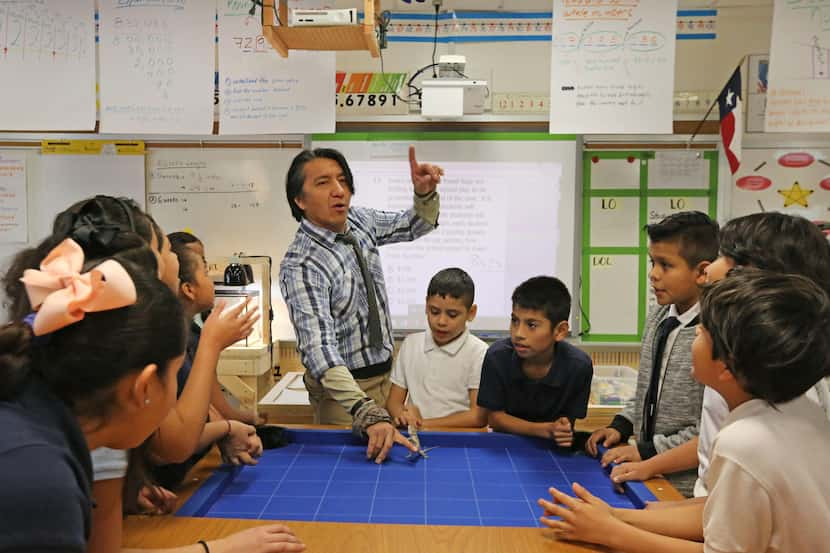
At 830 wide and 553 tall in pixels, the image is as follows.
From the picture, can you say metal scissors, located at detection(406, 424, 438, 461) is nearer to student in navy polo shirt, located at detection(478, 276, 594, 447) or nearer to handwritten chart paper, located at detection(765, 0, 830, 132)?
student in navy polo shirt, located at detection(478, 276, 594, 447)

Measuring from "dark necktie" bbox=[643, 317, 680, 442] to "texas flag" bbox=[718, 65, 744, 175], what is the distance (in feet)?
5.86

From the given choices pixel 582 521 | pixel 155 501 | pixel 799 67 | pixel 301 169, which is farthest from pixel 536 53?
pixel 155 501

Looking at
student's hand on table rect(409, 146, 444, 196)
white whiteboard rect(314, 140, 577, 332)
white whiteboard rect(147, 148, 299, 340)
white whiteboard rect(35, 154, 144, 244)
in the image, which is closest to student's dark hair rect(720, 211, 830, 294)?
student's hand on table rect(409, 146, 444, 196)

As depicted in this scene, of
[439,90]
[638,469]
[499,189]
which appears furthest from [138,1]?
[638,469]

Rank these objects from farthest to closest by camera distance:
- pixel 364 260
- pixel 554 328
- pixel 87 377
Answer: pixel 364 260
pixel 554 328
pixel 87 377

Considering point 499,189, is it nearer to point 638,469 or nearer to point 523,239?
point 523,239

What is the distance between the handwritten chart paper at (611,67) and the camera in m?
2.76

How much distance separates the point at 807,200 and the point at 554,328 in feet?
8.02

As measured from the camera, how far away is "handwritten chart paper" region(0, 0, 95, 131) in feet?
9.43

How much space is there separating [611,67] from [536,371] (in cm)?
162

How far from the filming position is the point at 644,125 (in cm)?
281

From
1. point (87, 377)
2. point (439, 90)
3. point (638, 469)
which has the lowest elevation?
point (638, 469)

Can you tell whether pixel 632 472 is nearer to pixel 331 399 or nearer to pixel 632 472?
pixel 632 472

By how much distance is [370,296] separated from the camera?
2107 mm
